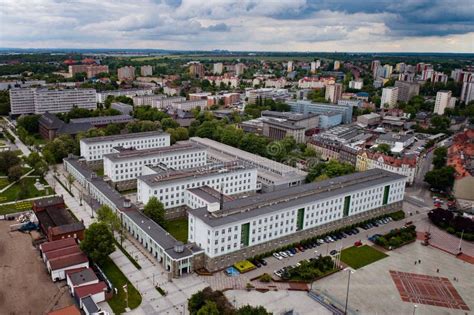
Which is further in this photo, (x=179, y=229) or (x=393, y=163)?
(x=393, y=163)

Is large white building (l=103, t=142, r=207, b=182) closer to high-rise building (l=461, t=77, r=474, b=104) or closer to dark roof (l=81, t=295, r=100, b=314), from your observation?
dark roof (l=81, t=295, r=100, b=314)

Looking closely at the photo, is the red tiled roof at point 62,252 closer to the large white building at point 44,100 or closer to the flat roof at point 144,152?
the flat roof at point 144,152

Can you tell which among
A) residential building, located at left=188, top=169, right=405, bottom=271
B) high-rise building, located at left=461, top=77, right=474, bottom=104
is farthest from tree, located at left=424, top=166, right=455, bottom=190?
high-rise building, located at left=461, top=77, right=474, bottom=104

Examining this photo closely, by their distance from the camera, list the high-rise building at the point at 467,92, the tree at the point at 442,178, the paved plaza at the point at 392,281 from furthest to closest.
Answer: the high-rise building at the point at 467,92
the tree at the point at 442,178
the paved plaza at the point at 392,281

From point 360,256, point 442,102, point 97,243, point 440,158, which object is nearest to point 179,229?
point 97,243

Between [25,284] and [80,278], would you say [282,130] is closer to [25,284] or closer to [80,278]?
[80,278]

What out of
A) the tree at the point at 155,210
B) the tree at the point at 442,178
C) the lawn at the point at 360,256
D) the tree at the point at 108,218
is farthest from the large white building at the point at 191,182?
the tree at the point at 442,178

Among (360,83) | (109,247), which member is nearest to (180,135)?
(109,247)
